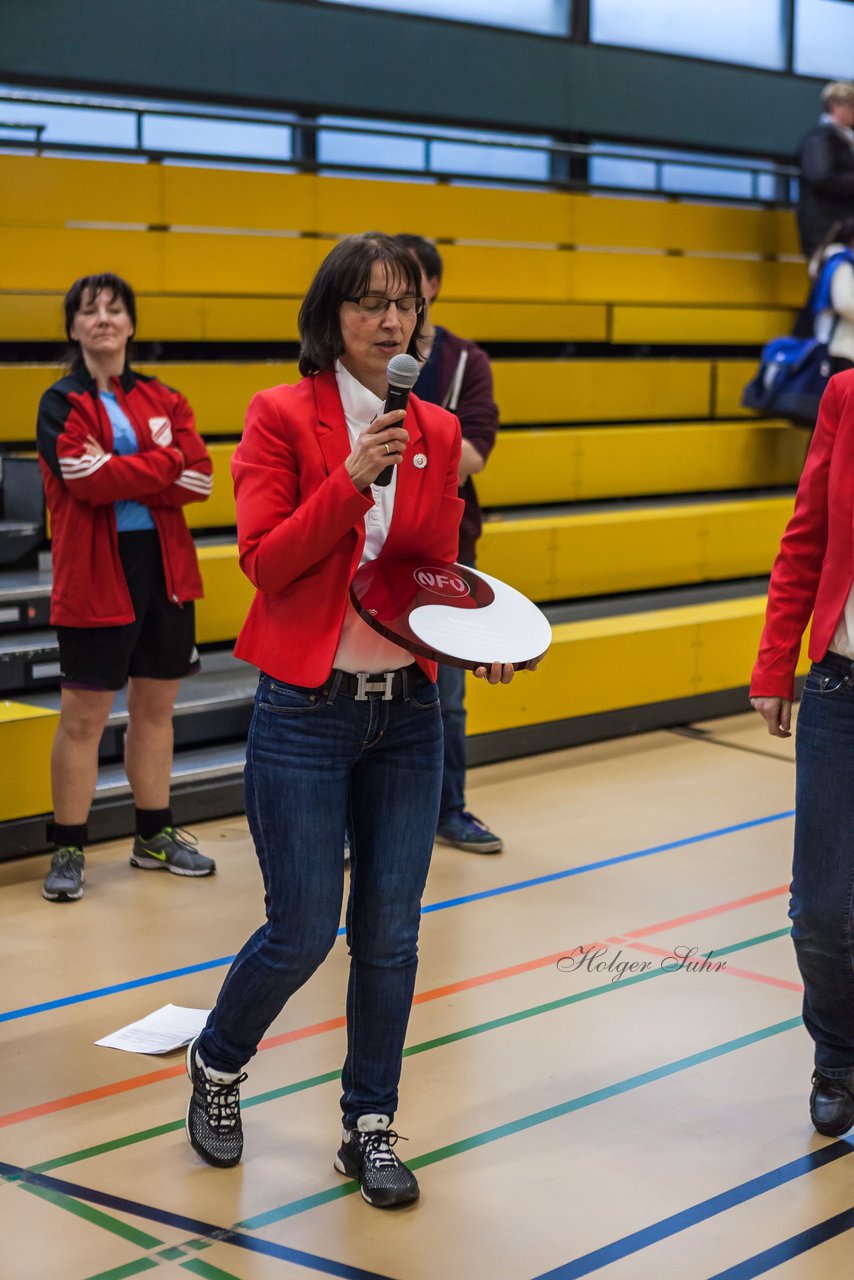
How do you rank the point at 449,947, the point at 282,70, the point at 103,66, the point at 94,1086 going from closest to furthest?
the point at 94,1086 < the point at 449,947 < the point at 103,66 < the point at 282,70

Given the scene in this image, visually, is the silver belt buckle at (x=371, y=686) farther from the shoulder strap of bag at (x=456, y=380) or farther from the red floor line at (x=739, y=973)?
the shoulder strap of bag at (x=456, y=380)

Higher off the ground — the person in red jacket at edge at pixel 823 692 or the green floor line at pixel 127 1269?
the person in red jacket at edge at pixel 823 692

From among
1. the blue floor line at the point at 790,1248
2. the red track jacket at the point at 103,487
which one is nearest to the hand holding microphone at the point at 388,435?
the blue floor line at the point at 790,1248

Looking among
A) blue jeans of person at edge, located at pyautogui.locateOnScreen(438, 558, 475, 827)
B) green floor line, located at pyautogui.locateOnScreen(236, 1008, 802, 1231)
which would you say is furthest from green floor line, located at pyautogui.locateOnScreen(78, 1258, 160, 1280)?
blue jeans of person at edge, located at pyautogui.locateOnScreen(438, 558, 475, 827)

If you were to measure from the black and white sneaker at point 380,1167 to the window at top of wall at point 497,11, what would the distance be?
18.4 feet

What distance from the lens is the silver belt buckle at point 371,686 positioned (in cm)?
224

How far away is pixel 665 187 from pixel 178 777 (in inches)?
194

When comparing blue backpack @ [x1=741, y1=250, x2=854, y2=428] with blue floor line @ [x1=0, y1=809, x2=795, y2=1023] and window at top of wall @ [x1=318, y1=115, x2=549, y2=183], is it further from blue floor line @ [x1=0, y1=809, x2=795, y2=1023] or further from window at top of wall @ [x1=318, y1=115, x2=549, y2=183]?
blue floor line @ [x1=0, y1=809, x2=795, y2=1023]

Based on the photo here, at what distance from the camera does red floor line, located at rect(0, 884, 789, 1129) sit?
2770mm

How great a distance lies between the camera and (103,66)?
20.2ft

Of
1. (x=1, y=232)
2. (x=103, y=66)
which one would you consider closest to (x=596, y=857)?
(x=1, y=232)

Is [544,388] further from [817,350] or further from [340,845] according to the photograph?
[340,845]

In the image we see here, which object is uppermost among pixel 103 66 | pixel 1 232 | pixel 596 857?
pixel 103 66

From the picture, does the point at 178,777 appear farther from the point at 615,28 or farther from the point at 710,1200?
the point at 615,28
